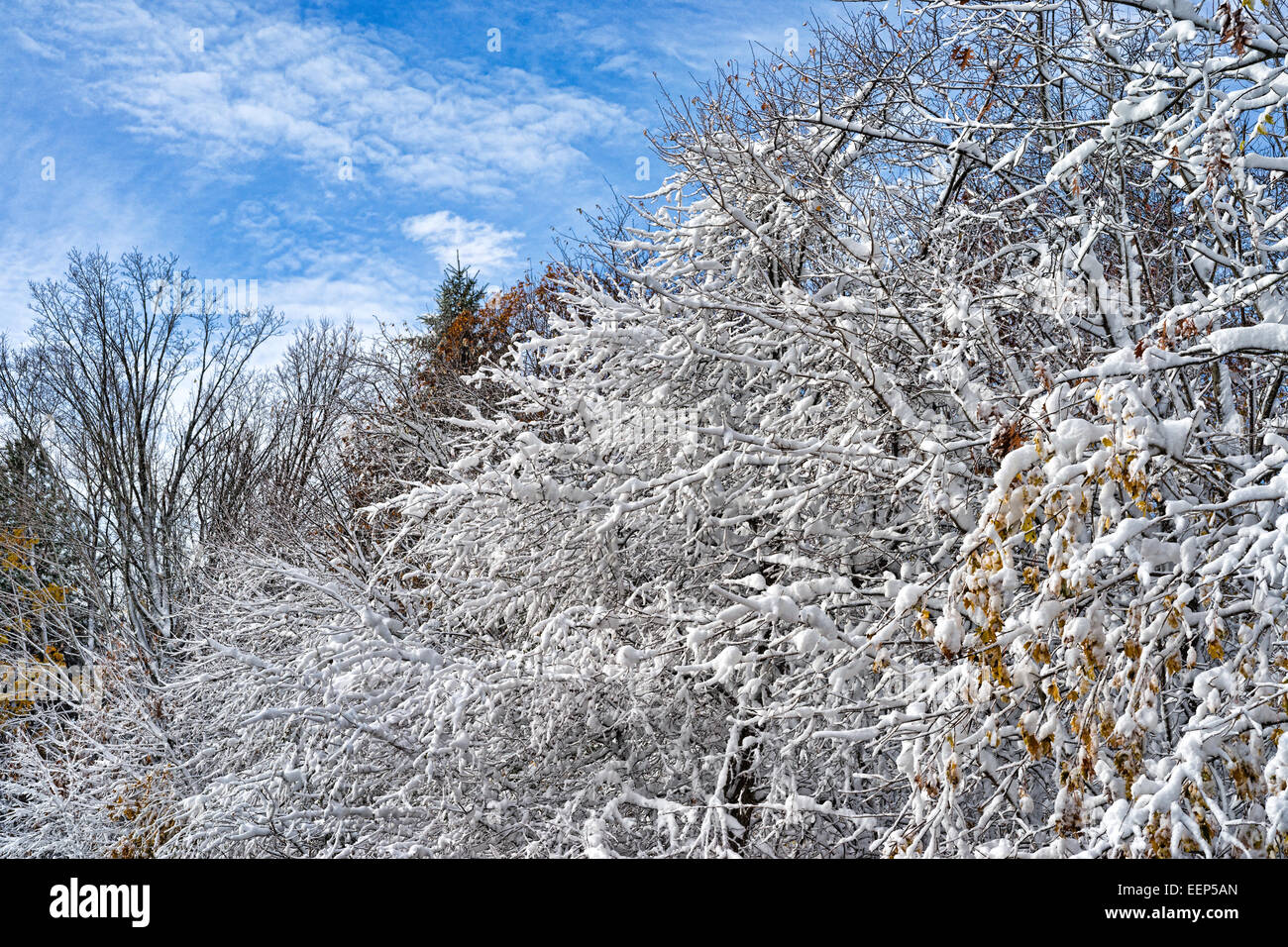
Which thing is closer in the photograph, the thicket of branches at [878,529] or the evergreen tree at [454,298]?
the thicket of branches at [878,529]

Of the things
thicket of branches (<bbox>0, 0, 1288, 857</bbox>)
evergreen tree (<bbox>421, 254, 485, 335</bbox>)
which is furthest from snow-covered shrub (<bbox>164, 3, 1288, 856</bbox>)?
evergreen tree (<bbox>421, 254, 485, 335</bbox>)

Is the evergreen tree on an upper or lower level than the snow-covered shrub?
upper

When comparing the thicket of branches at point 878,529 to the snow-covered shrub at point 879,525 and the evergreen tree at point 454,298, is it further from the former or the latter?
the evergreen tree at point 454,298

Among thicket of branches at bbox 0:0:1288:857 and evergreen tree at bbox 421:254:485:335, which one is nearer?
thicket of branches at bbox 0:0:1288:857

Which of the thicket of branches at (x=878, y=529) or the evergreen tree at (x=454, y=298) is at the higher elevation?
the evergreen tree at (x=454, y=298)

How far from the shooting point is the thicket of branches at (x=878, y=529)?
2.90 meters

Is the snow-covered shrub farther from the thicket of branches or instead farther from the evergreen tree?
the evergreen tree

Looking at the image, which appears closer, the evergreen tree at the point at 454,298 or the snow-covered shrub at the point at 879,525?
the snow-covered shrub at the point at 879,525

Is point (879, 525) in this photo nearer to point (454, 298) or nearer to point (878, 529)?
point (878, 529)

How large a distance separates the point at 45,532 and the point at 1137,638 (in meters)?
21.4

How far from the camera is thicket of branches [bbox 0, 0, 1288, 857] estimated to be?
114 inches

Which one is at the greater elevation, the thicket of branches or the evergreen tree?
the evergreen tree

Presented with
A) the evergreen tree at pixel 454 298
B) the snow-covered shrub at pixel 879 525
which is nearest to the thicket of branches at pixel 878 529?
the snow-covered shrub at pixel 879 525
